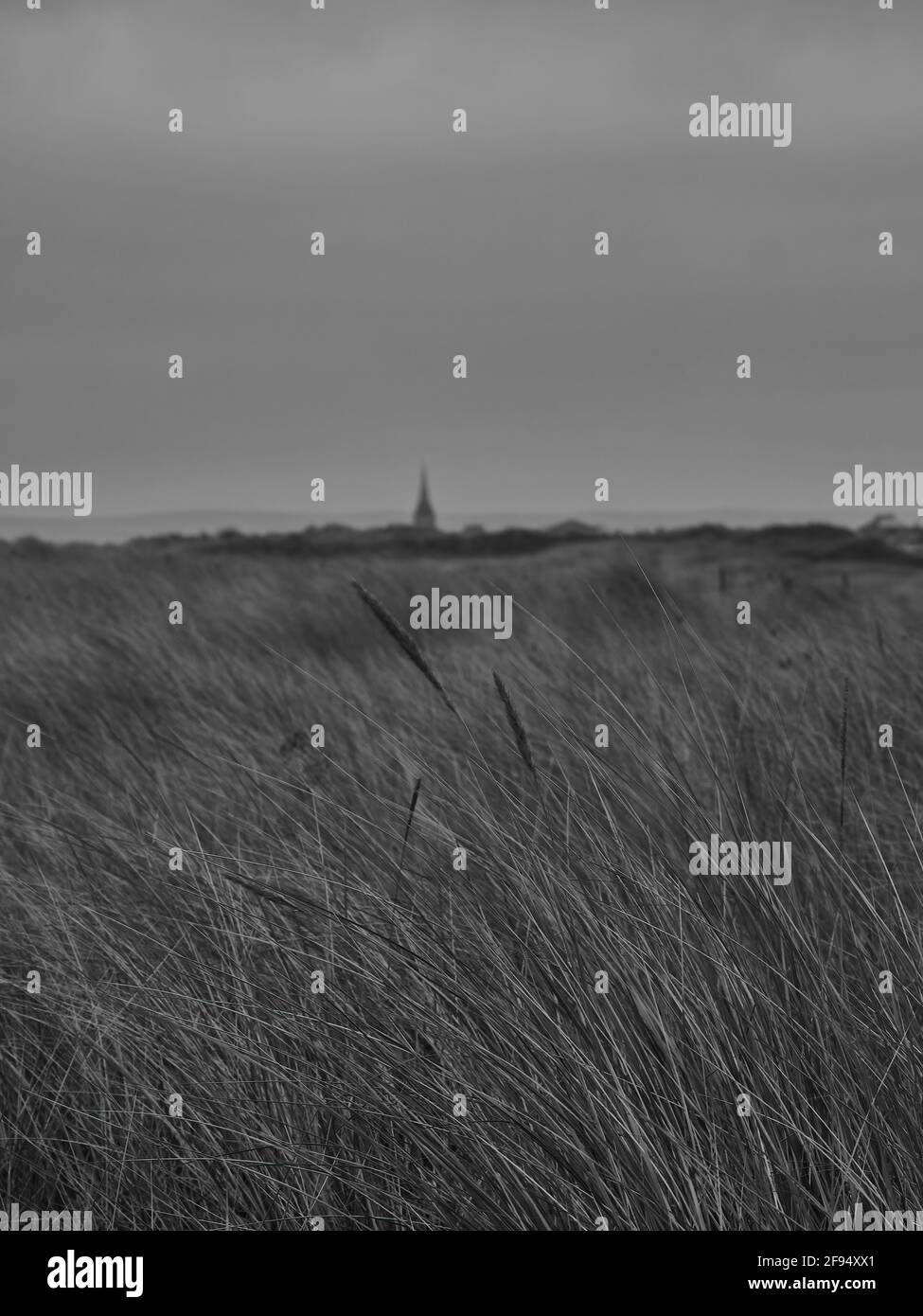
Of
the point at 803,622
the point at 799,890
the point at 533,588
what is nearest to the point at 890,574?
the point at 533,588

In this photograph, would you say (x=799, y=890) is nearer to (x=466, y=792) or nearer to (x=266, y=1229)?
(x=466, y=792)

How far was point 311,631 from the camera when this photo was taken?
9.34 meters

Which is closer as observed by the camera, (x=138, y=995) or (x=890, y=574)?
(x=138, y=995)

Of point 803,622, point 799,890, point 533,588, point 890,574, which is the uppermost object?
point 890,574

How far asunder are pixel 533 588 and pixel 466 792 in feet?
31.3

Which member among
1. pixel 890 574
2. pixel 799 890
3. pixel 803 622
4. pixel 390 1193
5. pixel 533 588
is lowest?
pixel 390 1193

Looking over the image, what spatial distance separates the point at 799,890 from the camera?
2828 millimetres
